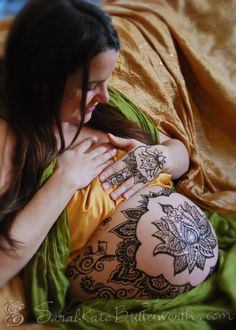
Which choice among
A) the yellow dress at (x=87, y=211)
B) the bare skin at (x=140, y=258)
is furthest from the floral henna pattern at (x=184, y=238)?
the yellow dress at (x=87, y=211)

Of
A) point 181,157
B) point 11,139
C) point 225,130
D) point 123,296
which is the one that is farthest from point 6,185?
point 225,130

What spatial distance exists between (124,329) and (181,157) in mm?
453

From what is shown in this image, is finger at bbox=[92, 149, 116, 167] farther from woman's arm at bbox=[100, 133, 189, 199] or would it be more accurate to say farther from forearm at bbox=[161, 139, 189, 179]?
forearm at bbox=[161, 139, 189, 179]

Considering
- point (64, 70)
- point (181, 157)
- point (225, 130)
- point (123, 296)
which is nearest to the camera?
point (64, 70)

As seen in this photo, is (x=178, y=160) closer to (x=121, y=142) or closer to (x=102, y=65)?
(x=121, y=142)

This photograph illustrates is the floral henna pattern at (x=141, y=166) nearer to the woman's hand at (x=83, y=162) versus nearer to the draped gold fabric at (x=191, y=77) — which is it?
the woman's hand at (x=83, y=162)

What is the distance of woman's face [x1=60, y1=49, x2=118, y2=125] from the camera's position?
794 mm

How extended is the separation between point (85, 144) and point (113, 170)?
76 millimetres

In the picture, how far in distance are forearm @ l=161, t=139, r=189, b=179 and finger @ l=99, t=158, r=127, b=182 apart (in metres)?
0.12

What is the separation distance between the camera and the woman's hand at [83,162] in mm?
900

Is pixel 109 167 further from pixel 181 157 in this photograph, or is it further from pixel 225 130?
pixel 225 130

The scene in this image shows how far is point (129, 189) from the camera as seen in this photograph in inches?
38.6

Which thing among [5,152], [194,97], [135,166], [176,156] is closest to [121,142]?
[135,166]

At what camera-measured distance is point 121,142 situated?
102 cm
